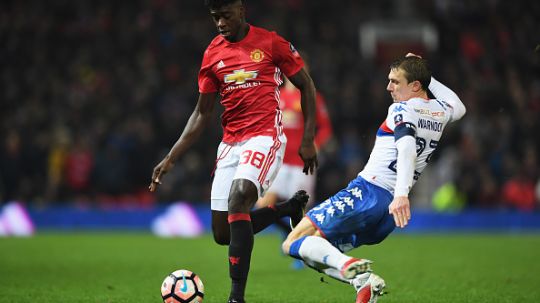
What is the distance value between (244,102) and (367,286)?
1.87 m

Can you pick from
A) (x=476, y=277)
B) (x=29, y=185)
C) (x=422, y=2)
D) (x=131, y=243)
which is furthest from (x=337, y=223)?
(x=422, y=2)

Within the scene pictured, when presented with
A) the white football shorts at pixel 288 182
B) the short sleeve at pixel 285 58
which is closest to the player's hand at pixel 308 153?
the short sleeve at pixel 285 58

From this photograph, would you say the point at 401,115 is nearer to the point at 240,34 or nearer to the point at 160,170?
the point at 240,34

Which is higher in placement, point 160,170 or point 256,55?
point 256,55

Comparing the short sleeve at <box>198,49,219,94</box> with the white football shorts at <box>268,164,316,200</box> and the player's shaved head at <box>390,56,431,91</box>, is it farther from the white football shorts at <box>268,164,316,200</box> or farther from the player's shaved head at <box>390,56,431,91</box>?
the white football shorts at <box>268,164,316,200</box>

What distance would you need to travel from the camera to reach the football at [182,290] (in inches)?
239

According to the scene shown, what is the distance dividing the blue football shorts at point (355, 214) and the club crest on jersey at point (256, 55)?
1.32 metres

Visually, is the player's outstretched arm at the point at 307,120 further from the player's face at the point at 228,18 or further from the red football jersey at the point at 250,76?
the player's face at the point at 228,18

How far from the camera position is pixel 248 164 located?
6297 millimetres

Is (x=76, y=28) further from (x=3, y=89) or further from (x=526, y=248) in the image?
(x=526, y=248)

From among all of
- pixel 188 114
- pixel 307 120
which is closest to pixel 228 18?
pixel 307 120

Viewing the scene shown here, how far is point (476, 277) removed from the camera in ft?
29.1

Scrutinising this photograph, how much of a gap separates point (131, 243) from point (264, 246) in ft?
7.43

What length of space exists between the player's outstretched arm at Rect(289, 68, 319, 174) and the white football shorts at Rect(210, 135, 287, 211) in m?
0.22
